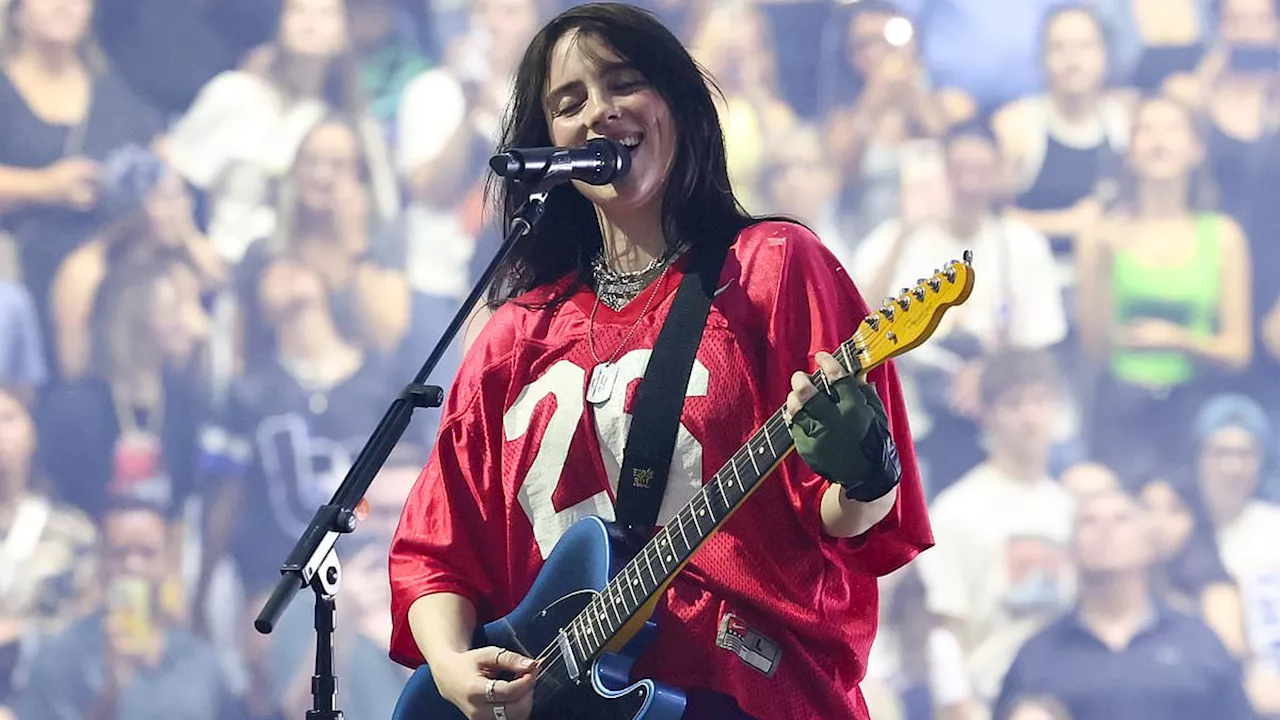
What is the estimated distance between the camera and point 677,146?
2.09 metres

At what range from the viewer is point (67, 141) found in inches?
177

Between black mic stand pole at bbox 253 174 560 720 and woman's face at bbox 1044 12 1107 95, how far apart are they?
2483mm

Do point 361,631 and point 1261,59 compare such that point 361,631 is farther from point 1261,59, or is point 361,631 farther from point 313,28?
point 1261,59

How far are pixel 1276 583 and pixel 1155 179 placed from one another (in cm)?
103

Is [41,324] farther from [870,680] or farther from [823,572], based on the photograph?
[823,572]

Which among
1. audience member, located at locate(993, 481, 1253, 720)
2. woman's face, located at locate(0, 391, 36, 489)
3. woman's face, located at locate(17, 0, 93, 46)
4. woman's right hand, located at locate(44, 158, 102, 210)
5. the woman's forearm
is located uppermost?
woman's face, located at locate(17, 0, 93, 46)

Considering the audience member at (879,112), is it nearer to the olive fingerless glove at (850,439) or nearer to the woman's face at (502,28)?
the woman's face at (502,28)

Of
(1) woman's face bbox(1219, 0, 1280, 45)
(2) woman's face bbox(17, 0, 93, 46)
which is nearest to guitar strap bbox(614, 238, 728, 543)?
(1) woman's face bbox(1219, 0, 1280, 45)

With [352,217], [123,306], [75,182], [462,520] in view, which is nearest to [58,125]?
[75,182]

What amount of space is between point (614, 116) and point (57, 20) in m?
3.00

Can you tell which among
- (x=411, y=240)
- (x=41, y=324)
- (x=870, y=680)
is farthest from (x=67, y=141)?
(x=870, y=680)

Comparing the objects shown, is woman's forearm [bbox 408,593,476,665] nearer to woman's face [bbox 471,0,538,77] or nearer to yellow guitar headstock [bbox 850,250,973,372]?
yellow guitar headstock [bbox 850,250,973,372]

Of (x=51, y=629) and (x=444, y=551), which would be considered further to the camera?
(x=51, y=629)

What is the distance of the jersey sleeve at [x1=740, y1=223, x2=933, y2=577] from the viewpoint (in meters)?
1.87
